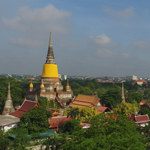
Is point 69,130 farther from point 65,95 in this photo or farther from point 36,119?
point 65,95

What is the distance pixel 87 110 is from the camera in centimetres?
3005

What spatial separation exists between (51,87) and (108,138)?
108 ft

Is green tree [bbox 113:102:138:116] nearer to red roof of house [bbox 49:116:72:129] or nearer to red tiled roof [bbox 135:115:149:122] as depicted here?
red tiled roof [bbox 135:115:149:122]

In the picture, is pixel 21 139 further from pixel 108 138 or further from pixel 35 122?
pixel 108 138

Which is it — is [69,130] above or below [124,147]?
below

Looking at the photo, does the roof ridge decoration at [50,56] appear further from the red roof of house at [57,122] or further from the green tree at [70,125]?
the green tree at [70,125]

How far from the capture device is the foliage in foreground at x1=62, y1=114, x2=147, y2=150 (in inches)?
503

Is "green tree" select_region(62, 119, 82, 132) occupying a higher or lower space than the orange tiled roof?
lower

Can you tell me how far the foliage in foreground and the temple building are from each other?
2532 cm

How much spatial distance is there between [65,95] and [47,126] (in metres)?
20.9

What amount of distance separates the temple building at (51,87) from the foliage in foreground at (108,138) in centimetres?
2532

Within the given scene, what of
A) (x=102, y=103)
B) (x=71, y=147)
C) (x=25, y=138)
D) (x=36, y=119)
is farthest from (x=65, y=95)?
(x=71, y=147)

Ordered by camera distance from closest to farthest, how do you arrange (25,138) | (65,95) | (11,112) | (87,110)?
(25,138)
(87,110)
(11,112)
(65,95)

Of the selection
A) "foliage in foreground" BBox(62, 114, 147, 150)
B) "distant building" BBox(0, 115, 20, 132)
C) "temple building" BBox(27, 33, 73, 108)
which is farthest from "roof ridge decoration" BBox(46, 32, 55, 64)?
"foliage in foreground" BBox(62, 114, 147, 150)
